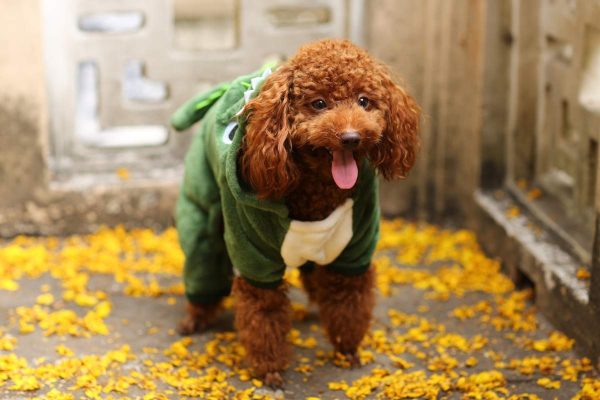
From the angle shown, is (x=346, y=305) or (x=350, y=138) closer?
(x=350, y=138)

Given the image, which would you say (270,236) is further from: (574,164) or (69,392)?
(574,164)

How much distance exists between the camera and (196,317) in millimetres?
4891

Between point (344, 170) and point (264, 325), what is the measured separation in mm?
810

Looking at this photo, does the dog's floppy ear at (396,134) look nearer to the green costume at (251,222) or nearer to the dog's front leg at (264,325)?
the green costume at (251,222)

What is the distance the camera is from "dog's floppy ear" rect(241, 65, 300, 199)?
3809 mm

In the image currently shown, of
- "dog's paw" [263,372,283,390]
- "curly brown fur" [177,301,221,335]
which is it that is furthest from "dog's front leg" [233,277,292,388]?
"curly brown fur" [177,301,221,335]

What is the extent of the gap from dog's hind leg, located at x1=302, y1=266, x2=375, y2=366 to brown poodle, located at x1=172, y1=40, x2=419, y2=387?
0.10 metres

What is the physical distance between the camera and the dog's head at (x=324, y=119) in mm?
3779

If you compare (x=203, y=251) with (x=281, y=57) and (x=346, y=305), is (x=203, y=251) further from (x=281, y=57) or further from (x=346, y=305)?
(x=281, y=57)

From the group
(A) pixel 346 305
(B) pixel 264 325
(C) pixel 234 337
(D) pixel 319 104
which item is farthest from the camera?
(C) pixel 234 337

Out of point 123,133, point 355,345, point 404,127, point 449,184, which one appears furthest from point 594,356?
point 123,133

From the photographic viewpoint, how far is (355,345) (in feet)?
14.9

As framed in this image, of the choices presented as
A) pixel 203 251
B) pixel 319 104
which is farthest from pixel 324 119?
pixel 203 251

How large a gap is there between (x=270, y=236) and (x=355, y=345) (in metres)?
0.69
